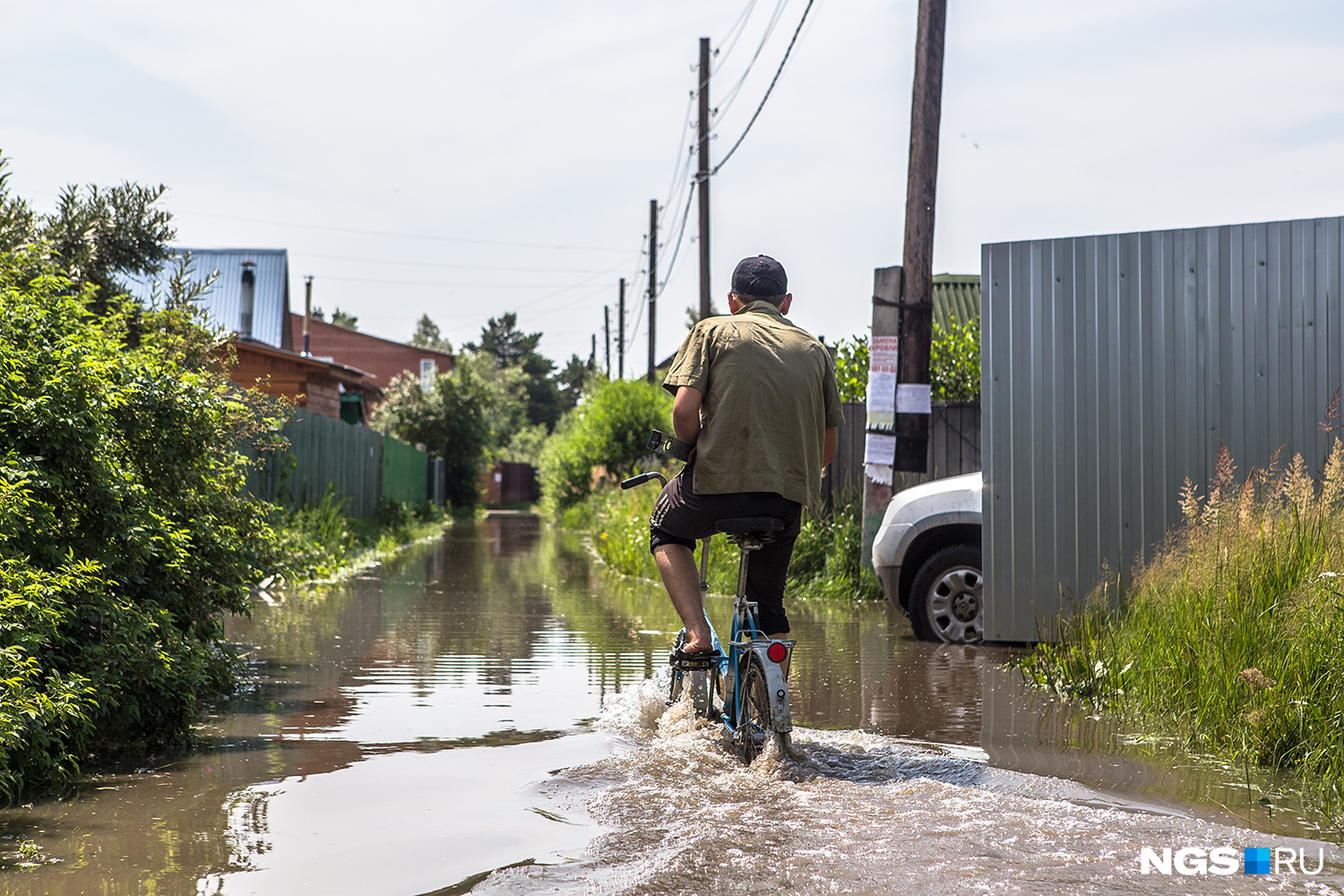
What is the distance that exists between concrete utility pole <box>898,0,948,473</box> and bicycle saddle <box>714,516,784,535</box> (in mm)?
6221

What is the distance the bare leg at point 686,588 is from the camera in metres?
5.03

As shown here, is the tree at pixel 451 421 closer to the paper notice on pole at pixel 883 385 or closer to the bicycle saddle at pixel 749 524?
the paper notice on pole at pixel 883 385

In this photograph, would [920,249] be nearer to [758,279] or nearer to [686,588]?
[758,279]

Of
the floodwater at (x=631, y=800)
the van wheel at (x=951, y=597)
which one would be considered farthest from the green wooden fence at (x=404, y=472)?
the floodwater at (x=631, y=800)

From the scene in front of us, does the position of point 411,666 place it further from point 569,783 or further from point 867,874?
point 867,874

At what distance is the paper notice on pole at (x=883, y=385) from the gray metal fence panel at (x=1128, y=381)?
3032 mm

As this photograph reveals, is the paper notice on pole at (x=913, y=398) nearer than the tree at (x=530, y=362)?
Yes

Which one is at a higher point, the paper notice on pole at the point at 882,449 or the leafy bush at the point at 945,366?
the leafy bush at the point at 945,366

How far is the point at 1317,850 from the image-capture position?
3.68 metres

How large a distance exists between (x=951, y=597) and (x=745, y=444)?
4.23 meters

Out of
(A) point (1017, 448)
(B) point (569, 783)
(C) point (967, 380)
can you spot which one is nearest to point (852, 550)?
(C) point (967, 380)

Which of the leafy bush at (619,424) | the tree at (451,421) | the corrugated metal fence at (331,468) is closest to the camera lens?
the corrugated metal fence at (331,468)

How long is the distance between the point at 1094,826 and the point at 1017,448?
4.11 metres

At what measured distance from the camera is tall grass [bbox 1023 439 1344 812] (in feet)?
15.3
